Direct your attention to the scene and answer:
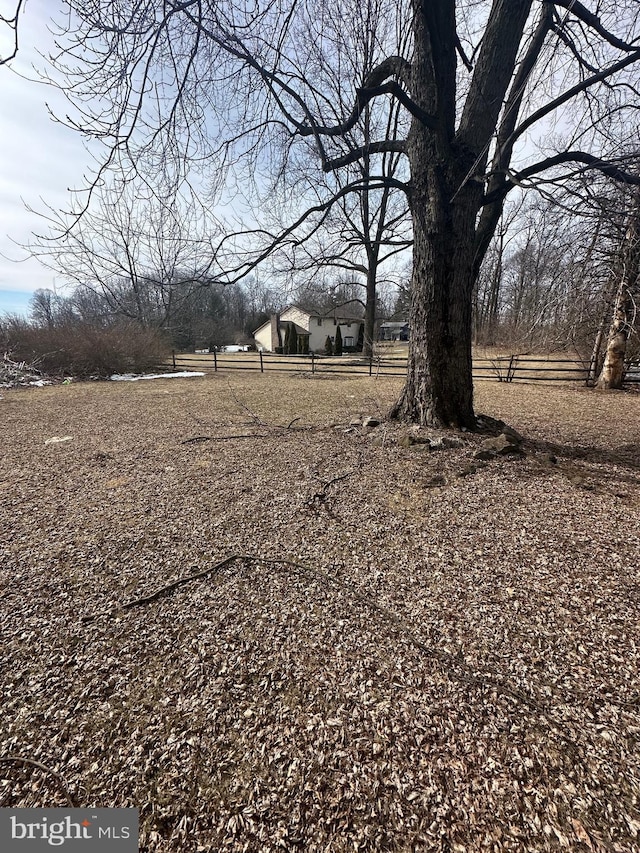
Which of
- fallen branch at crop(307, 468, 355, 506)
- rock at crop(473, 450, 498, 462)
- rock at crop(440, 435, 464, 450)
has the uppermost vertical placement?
rock at crop(440, 435, 464, 450)

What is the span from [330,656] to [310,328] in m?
34.4

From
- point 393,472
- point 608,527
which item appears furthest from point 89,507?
point 608,527

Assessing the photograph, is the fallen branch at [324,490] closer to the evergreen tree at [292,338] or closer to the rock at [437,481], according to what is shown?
the rock at [437,481]

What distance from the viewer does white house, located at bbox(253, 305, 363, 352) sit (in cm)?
3359

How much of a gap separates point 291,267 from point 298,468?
2.78 meters

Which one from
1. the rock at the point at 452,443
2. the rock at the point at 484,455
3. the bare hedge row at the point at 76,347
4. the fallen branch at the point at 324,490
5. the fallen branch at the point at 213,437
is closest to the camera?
the fallen branch at the point at 324,490

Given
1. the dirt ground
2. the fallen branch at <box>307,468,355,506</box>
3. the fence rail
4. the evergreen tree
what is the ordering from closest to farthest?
the dirt ground, the fallen branch at <box>307,468,355,506</box>, the fence rail, the evergreen tree

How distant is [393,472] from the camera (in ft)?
12.3

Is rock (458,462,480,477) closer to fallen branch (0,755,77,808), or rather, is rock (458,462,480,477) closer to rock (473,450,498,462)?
rock (473,450,498,462)

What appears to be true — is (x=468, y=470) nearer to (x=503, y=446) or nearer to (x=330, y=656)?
(x=503, y=446)

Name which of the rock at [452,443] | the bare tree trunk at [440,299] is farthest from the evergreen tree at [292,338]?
the rock at [452,443]

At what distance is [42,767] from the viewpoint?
1.21 meters

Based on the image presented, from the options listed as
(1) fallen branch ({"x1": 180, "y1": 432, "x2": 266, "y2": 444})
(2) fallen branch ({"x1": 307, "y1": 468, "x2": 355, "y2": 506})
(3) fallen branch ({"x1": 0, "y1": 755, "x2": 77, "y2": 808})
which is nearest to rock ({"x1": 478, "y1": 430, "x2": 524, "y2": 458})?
(2) fallen branch ({"x1": 307, "y1": 468, "x2": 355, "y2": 506})

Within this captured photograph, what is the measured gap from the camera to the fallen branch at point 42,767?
115 cm
